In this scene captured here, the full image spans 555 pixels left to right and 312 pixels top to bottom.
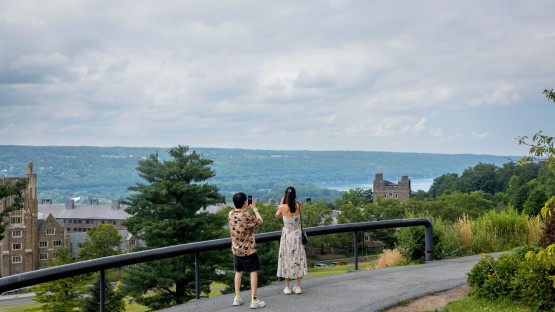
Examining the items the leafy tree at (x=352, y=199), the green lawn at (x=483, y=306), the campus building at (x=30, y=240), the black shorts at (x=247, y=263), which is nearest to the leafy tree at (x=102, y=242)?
the campus building at (x=30, y=240)

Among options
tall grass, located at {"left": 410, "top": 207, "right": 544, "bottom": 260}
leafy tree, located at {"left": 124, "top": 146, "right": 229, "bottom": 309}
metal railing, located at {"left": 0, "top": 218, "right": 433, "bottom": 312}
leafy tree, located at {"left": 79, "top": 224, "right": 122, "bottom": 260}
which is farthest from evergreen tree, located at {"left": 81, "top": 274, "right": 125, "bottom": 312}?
leafy tree, located at {"left": 79, "top": 224, "right": 122, "bottom": 260}

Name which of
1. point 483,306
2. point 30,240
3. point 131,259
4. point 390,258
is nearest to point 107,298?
point 131,259

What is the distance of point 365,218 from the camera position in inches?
3932

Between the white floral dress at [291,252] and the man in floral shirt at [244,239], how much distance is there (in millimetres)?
805

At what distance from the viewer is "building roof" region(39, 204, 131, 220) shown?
181 meters

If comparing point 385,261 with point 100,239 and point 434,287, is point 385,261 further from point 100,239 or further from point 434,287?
point 100,239

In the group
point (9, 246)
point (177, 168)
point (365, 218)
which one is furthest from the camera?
point (9, 246)

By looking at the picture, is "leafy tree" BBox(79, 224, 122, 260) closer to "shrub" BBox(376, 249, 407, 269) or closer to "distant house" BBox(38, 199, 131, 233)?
"distant house" BBox(38, 199, 131, 233)

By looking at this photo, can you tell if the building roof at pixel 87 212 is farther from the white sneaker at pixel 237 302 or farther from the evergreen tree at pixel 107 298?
the white sneaker at pixel 237 302

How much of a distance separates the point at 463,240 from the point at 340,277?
17.1 feet

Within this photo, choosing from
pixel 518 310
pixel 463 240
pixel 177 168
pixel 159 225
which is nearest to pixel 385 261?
pixel 463 240

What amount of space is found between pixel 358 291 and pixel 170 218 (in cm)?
4547

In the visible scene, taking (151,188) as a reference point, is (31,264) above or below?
below

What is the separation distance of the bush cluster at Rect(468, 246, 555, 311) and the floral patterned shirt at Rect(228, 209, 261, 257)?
3.67 metres
